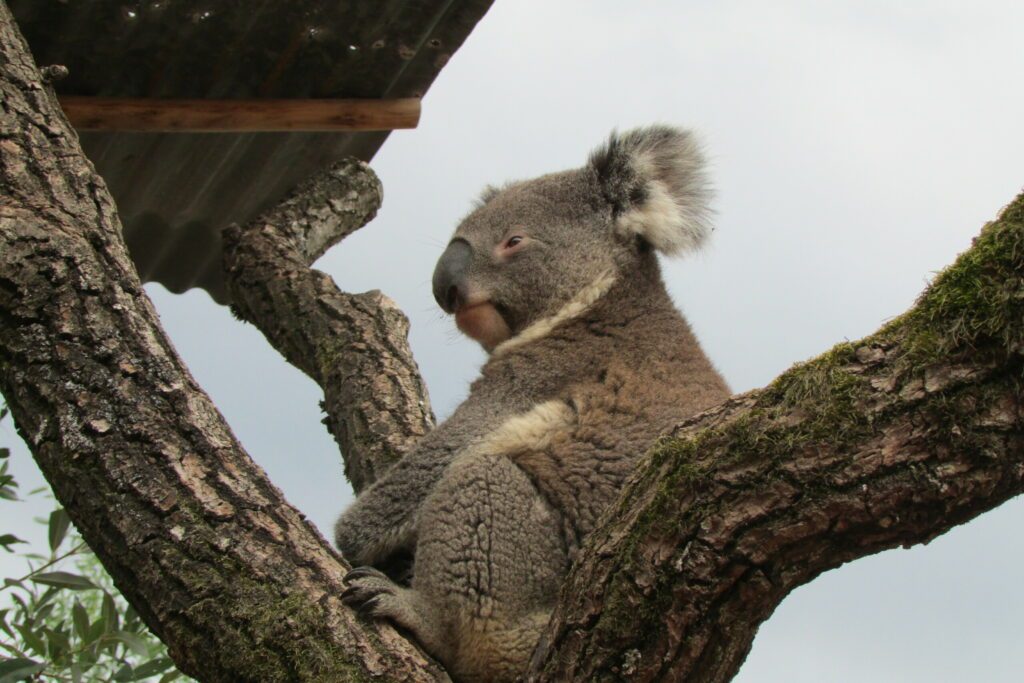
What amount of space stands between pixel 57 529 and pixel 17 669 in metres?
1.24

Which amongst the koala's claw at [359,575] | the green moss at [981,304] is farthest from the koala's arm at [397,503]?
the green moss at [981,304]

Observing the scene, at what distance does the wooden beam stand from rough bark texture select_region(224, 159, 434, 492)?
13.1 inches

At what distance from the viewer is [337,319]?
567cm

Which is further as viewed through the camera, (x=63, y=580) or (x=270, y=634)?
(x=63, y=580)

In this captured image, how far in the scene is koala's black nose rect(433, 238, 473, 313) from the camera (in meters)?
5.11

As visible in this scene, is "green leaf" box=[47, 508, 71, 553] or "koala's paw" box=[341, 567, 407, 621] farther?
"green leaf" box=[47, 508, 71, 553]

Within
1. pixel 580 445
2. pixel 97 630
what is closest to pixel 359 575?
pixel 580 445

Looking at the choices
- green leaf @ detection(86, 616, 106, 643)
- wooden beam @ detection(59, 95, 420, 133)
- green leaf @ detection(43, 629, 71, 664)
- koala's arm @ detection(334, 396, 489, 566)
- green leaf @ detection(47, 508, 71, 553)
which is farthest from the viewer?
wooden beam @ detection(59, 95, 420, 133)

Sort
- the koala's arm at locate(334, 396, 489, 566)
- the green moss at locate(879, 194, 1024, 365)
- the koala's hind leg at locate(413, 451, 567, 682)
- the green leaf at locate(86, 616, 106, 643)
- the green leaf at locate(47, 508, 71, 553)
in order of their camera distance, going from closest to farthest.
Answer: the green moss at locate(879, 194, 1024, 365) → the koala's hind leg at locate(413, 451, 567, 682) → the koala's arm at locate(334, 396, 489, 566) → the green leaf at locate(86, 616, 106, 643) → the green leaf at locate(47, 508, 71, 553)

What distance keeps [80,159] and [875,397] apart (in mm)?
2849

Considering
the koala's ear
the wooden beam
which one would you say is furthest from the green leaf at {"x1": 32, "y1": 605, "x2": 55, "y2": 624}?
the koala's ear

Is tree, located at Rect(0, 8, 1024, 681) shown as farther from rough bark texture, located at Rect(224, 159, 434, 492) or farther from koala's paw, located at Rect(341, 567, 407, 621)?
rough bark texture, located at Rect(224, 159, 434, 492)

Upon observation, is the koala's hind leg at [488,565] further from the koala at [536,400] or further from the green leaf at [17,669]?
the green leaf at [17,669]

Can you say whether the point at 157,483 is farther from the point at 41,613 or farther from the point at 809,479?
the point at 41,613
